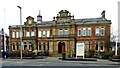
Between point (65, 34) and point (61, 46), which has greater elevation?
point (65, 34)

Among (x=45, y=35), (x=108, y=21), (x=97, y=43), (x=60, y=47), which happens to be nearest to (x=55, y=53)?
(x=60, y=47)

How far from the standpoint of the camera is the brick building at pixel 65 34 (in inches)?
2306

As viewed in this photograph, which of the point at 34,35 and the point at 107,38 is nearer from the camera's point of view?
the point at 107,38

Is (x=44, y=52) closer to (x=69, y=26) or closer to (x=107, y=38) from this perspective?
(x=69, y=26)

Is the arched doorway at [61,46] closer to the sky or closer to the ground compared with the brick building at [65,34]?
closer to the ground

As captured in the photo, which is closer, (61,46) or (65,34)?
(61,46)

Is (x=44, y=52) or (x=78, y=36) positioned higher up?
(x=78, y=36)

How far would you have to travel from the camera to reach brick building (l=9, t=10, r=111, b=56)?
58562 millimetres

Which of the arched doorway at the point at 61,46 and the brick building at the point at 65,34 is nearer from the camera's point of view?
the brick building at the point at 65,34

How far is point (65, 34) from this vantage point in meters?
61.2

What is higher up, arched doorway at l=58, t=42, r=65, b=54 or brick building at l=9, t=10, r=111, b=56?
brick building at l=9, t=10, r=111, b=56

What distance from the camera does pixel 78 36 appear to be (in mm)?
60688

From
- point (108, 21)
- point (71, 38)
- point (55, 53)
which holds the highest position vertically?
point (108, 21)

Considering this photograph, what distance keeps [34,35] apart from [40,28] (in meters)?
2.53
